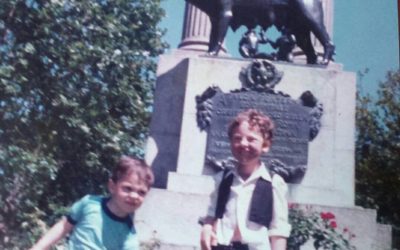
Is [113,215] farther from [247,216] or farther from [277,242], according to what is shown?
[277,242]

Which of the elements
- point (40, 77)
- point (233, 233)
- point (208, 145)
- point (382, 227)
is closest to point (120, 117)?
point (40, 77)

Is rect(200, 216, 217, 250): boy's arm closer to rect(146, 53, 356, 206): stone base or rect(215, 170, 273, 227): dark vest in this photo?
rect(215, 170, 273, 227): dark vest

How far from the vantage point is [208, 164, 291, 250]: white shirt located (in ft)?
12.3

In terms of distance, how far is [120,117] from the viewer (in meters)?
19.5

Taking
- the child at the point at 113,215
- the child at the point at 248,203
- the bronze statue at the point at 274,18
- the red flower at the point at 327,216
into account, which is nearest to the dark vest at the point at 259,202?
the child at the point at 248,203

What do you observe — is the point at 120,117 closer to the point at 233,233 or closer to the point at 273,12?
the point at 273,12

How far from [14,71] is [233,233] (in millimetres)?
10909

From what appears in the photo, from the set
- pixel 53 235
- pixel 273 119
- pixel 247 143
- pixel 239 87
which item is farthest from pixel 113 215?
pixel 239 87

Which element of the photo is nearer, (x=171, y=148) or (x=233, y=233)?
(x=233, y=233)

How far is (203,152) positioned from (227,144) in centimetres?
37

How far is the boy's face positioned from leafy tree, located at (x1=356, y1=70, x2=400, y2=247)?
588 centimetres

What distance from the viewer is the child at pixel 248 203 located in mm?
3746

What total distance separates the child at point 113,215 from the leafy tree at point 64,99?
7.84 metres

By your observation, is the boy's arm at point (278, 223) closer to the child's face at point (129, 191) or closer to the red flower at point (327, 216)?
the child's face at point (129, 191)
